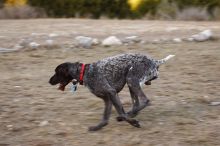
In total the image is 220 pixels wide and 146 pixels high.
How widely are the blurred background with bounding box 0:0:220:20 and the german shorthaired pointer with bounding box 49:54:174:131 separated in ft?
36.6

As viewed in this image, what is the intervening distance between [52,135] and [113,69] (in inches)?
43.8

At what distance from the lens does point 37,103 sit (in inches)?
334

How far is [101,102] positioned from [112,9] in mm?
11087

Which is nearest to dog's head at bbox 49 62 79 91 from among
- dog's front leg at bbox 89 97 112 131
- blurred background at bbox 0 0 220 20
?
dog's front leg at bbox 89 97 112 131

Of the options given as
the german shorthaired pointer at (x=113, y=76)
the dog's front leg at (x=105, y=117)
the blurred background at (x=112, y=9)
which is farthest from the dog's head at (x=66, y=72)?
the blurred background at (x=112, y=9)

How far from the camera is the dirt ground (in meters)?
7.07

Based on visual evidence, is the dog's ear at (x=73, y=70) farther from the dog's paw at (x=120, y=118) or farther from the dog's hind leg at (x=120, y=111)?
the dog's paw at (x=120, y=118)

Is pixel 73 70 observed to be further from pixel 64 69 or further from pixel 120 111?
pixel 120 111

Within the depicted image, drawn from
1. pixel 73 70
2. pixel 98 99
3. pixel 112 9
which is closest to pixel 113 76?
pixel 73 70

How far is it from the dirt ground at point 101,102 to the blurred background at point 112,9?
513 cm

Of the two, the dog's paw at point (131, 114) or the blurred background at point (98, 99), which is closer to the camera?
the blurred background at point (98, 99)

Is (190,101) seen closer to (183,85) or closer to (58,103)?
(183,85)

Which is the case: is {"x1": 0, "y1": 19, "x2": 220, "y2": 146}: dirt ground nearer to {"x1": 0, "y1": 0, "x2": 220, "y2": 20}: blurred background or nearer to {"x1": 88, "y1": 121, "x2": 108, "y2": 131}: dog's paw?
{"x1": 88, "y1": 121, "x2": 108, "y2": 131}: dog's paw

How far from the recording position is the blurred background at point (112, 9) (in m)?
18.5
